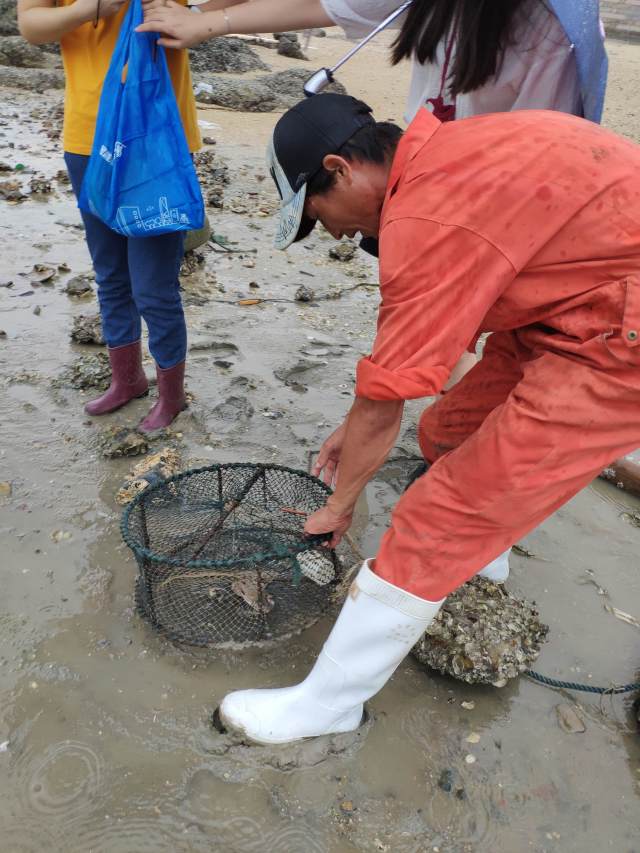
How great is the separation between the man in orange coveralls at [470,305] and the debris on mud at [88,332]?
2358 mm

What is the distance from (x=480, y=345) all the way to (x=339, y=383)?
1.12 metres

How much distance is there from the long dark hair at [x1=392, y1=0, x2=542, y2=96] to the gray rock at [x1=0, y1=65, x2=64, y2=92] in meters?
11.1

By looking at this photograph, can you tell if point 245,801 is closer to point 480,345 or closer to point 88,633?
point 88,633

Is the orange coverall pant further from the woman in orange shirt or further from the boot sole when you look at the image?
the woman in orange shirt

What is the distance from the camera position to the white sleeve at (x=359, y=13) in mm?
2082

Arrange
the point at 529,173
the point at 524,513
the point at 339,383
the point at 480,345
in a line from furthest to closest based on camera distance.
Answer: the point at 480,345 < the point at 339,383 < the point at 524,513 < the point at 529,173

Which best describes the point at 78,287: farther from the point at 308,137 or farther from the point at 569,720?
A: the point at 569,720

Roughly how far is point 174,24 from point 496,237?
66.1 inches

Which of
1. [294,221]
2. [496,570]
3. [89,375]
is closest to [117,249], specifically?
[89,375]

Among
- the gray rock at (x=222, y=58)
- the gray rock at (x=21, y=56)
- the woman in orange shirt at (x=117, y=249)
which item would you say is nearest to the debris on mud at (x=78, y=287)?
the woman in orange shirt at (x=117, y=249)

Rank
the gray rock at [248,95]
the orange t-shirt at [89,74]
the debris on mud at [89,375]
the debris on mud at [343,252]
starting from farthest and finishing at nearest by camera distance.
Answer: the gray rock at [248,95], the debris on mud at [343,252], the debris on mud at [89,375], the orange t-shirt at [89,74]

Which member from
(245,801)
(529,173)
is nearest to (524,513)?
(529,173)

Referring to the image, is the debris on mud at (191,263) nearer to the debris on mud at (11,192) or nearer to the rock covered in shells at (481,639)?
the debris on mud at (11,192)

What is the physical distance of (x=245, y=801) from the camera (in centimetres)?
178
